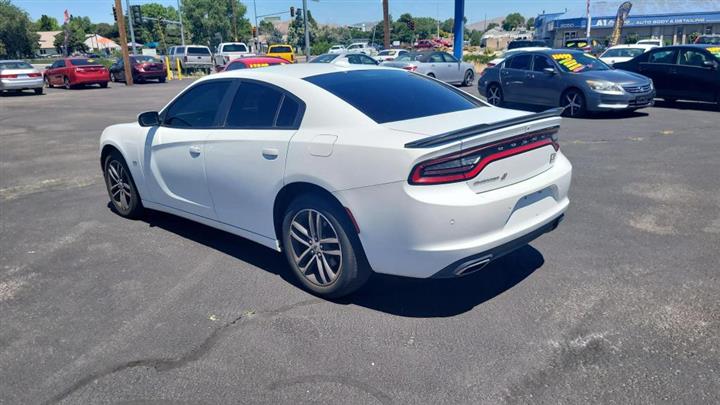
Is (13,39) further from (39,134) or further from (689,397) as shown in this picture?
(689,397)

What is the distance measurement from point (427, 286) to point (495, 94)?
11828 mm

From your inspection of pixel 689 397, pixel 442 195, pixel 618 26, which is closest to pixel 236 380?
pixel 442 195

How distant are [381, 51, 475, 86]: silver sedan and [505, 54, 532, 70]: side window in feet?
20.6

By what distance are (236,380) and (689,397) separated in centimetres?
230

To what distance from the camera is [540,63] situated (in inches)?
532

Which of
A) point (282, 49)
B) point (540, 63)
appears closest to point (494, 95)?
point (540, 63)

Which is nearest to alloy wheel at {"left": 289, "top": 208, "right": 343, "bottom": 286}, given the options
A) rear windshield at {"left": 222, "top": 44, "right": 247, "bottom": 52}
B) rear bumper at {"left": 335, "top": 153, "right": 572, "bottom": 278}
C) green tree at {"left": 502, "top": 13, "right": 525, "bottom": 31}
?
rear bumper at {"left": 335, "top": 153, "right": 572, "bottom": 278}

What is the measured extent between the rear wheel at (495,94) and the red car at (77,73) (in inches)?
853

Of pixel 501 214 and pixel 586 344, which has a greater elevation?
pixel 501 214

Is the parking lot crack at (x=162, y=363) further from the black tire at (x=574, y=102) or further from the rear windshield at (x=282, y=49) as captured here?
the rear windshield at (x=282, y=49)

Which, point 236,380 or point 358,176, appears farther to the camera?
point 358,176

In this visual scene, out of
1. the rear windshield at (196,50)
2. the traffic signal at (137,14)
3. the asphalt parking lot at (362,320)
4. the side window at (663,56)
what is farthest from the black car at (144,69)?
the asphalt parking lot at (362,320)

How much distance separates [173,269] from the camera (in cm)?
466

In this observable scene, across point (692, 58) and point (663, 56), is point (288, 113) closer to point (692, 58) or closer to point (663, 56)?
point (692, 58)
